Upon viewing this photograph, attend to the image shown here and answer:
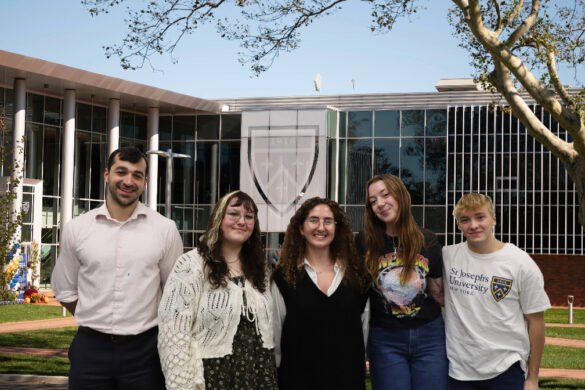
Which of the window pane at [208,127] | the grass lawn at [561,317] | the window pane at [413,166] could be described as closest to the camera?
the grass lawn at [561,317]

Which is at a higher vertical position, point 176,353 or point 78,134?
point 78,134

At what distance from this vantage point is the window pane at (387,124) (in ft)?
116

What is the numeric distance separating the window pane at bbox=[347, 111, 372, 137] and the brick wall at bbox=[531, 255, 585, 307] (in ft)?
32.0

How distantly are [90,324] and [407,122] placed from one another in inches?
1247

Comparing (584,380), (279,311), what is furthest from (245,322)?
(584,380)

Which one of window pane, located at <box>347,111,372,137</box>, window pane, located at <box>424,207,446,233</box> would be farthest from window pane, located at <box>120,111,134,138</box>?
window pane, located at <box>424,207,446,233</box>

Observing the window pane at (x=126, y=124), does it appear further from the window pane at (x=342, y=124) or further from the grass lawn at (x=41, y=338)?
the grass lawn at (x=41, y=338)

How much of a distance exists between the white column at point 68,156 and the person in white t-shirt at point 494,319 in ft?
96.3

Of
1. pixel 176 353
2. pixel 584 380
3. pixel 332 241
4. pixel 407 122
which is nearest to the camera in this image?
pixel 176 353

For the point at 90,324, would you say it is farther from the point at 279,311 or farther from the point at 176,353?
the point at 279,311

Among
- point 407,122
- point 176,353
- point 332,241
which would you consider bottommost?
point 176,353

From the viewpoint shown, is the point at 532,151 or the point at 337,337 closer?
the point at 337,337

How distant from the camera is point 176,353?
4059mm

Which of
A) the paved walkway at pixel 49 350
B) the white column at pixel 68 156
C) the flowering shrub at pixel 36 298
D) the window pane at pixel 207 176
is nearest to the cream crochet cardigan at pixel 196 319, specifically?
the paved walkway at pixel 49 350
